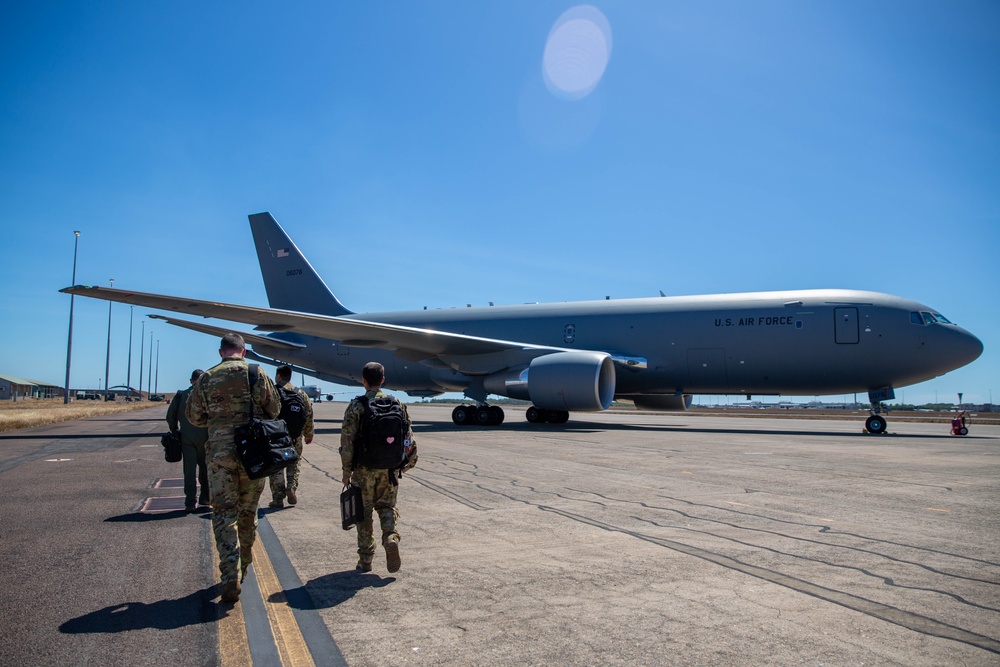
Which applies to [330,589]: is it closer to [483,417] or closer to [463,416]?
[483,417]

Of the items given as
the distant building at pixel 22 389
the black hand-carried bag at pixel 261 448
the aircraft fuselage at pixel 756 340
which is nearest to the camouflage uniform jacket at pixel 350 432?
the black hand-carried bag at pixel 261 448

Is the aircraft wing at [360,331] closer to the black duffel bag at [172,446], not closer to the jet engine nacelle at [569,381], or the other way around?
the jet engine nacelle at [569,381]

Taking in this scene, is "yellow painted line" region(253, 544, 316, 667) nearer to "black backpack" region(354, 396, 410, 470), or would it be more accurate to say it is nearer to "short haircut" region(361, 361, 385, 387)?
"black backpack" region(354, 396, 410, 470)

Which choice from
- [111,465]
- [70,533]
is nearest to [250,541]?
[70,533]

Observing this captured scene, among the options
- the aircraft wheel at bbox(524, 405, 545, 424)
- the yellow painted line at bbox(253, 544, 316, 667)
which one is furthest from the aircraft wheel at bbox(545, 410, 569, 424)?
the yellow painted line at bbox(253, 544, 316, 667)

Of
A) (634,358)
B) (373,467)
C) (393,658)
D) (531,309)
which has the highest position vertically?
(531,309)

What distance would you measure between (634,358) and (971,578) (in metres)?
16.6

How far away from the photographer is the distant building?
90.5 metres

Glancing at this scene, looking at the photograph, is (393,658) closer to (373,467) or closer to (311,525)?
(373,467)

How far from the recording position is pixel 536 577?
4371 mm

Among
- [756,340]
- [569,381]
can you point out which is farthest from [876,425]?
[569,381]

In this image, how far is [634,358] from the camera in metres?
20.9

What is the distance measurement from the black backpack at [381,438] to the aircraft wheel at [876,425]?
59.2 ft

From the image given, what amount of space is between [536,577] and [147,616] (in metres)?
2.21
